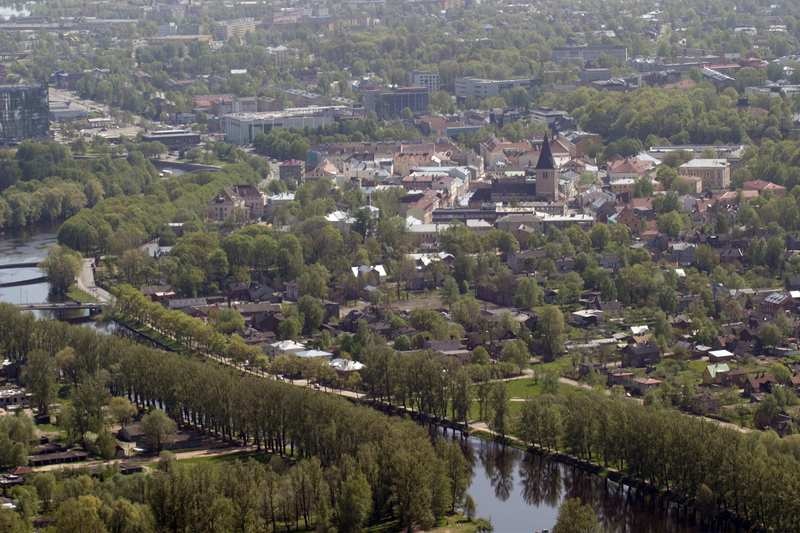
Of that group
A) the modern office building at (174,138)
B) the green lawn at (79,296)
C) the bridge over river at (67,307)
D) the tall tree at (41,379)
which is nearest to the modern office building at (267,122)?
the modern office building at (174,138)

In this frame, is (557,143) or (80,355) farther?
(557,143)

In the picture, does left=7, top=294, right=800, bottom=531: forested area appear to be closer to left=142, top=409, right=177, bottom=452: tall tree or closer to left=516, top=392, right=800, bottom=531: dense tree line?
left=516, top=392, right=800, bottom=531: dense tree line

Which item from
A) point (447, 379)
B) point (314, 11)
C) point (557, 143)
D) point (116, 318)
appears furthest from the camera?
point (314, 11)

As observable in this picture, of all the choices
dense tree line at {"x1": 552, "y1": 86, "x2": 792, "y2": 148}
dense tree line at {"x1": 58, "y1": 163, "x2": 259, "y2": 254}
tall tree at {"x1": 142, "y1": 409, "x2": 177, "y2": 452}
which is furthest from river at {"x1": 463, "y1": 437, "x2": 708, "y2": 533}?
dense tree line at {"x1": 552, "y1": 86, "x2": 792, "y2": 148}

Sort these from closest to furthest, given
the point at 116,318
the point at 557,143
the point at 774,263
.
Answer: the point at 116,318 → the point at 774,263 → the point at 557,143

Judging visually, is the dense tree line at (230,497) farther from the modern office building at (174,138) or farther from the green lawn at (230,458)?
the modern office building at (174,138)

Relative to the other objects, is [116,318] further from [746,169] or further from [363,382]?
[746,169]

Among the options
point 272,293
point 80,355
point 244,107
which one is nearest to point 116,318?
point 272,293

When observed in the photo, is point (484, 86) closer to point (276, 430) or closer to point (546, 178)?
point (546, 178)
